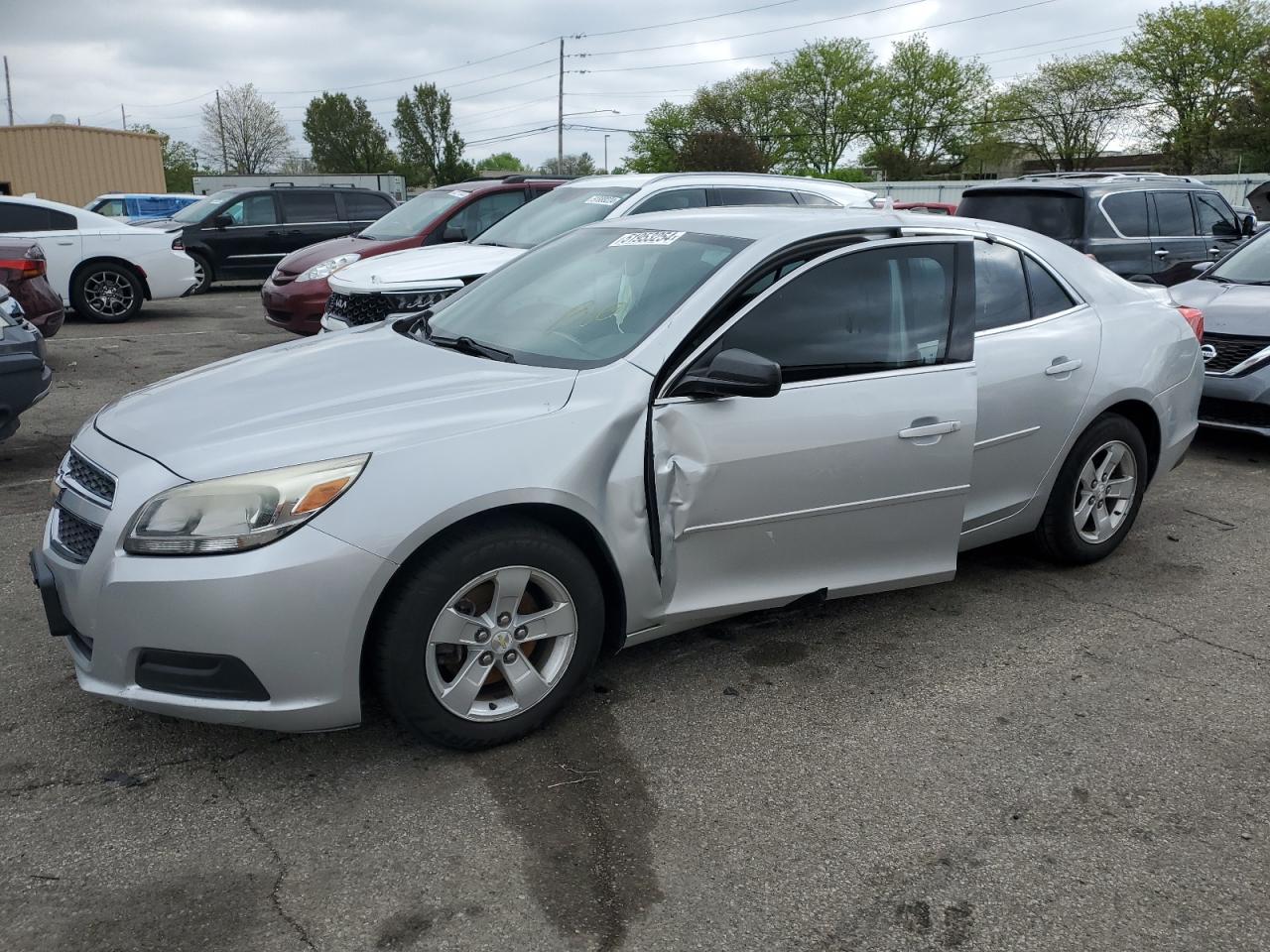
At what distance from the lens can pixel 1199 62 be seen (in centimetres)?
6122

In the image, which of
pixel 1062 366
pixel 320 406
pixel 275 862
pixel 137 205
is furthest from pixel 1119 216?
pixel 137 205

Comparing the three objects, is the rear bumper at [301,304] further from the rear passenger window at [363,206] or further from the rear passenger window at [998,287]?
the rear passenger window at [363,206]

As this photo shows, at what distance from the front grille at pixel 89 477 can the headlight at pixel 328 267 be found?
7.06 m

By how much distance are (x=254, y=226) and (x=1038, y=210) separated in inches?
482

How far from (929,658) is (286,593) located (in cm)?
234

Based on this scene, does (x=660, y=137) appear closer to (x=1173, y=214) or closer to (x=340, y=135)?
(x=340, y=135)

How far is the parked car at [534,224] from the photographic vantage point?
26.3ft

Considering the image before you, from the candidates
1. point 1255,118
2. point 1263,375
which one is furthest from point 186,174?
point 1263,375

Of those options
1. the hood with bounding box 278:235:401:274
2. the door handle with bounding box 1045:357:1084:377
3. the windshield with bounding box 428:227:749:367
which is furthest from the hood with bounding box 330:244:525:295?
the door handle with bounding box 1045:357:1084:377

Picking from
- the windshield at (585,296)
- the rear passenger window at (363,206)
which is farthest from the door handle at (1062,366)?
the rear passenger window at (363,206)

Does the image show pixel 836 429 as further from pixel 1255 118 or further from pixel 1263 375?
pixel 1255 118

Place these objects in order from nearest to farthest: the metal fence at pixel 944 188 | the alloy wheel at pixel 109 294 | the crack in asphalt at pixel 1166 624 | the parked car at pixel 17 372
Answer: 1. the crack in asphalt at pixel 1166 624
2. the parked car at pixel 17 372
3. the alloy wheel at pixel 109 294
4. the metal fence at pixel 944 188

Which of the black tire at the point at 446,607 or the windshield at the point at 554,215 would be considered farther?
the windshield at the point at 554,215

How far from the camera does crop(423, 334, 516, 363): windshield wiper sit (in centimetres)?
370
